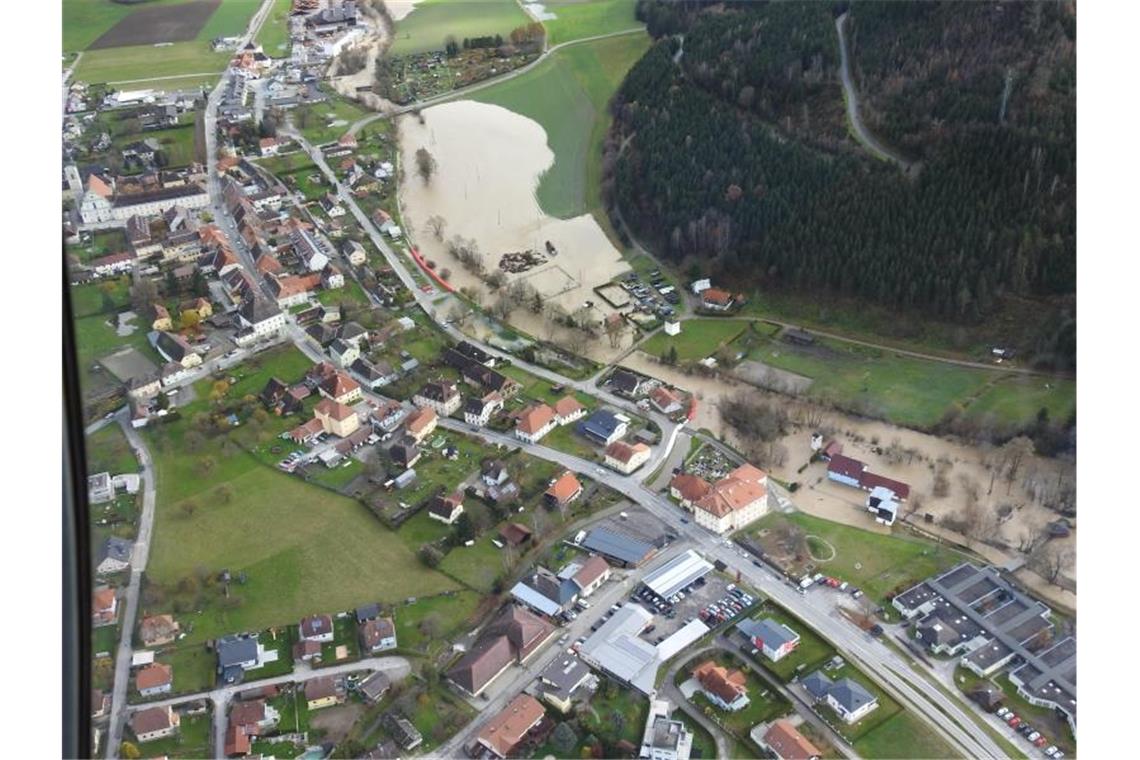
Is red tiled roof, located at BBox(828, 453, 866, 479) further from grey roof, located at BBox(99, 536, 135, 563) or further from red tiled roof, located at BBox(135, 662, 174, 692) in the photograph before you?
grey roof, located at BBox(99, 536, 135, 563)

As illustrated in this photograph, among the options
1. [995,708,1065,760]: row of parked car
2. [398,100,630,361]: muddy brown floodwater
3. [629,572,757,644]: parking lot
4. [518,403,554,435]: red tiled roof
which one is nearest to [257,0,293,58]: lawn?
[398,100,630,361]: muddy brown floodwater

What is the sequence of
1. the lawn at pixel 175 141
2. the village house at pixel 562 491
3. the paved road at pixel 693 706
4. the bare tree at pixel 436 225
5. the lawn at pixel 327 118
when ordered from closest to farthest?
the paved road at pixel 693 706
the village house at pixel 562 491
the bare tree at pixel 436 225
the lawn at pixel 175 141
the lawn at pixel 327 118

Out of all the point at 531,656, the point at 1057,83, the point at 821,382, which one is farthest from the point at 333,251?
the point at 1057,83

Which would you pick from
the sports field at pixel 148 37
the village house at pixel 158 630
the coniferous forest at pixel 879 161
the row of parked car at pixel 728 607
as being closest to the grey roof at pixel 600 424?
the row of parked car at pixel 728 607

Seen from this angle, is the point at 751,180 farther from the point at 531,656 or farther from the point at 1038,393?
the point at 531,656

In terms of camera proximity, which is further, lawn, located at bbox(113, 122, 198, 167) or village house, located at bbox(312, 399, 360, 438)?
lawn, located at bbox(113, 122, 198, 167)

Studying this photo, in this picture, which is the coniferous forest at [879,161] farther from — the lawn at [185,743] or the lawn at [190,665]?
the lawn at [185,743]
